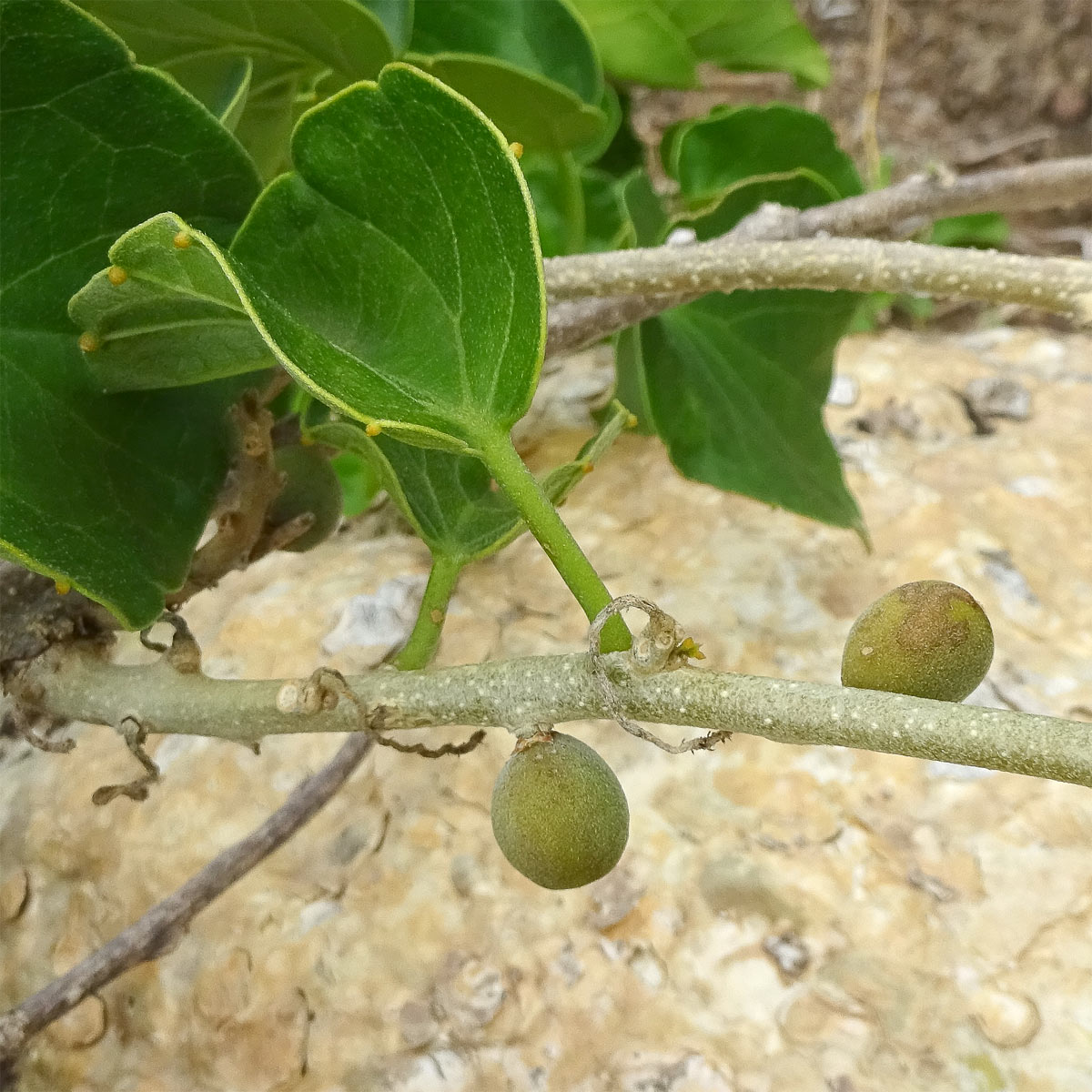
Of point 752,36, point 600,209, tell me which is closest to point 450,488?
point 600,209

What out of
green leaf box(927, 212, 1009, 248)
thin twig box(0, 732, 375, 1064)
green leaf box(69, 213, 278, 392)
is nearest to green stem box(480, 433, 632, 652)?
green leaf box(69, 213, 278, 392)

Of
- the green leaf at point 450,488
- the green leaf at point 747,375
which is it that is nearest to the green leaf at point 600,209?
the green leaf at point 747,375

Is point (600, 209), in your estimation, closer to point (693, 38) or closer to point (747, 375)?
point (693, 38)

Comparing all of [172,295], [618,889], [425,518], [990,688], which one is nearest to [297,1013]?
[618,889]

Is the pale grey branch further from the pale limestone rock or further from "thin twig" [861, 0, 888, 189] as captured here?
"thin twig" [861, 0, 888, 189]

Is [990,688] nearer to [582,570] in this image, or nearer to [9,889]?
[582,570]

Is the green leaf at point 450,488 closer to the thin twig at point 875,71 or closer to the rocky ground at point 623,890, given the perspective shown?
the rocky ground at point 623,890
